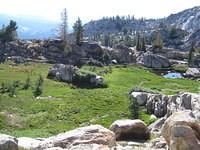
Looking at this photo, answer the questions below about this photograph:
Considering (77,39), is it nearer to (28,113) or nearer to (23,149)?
(28,113)

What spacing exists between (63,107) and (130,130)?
3681 cm

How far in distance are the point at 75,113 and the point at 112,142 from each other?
3938 centimetres

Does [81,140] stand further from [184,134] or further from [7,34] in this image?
[7,34]

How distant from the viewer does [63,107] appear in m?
64.2

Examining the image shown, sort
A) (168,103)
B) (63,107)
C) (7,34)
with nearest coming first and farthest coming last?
1. (168,103)
2. (63,107)
3. (7,34)

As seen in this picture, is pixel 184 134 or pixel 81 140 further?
pixel 81 140

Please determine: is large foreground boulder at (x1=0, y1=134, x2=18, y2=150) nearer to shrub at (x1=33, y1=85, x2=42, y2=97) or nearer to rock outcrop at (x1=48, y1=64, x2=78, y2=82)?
shrub at (x1=33, y1=85, x2=42, y2=97)

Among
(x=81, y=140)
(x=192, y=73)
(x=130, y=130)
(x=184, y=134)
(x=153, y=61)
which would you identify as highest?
(x=184, y=134)

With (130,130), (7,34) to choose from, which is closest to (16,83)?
(130,130)

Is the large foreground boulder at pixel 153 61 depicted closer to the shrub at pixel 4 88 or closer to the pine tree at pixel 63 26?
the pine tree at pixel 63 26

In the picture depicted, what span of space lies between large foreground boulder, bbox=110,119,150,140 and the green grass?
1146cm

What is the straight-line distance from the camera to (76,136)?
70.0 feet

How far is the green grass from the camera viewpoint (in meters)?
49.6

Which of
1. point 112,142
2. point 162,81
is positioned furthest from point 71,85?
point 112,142
